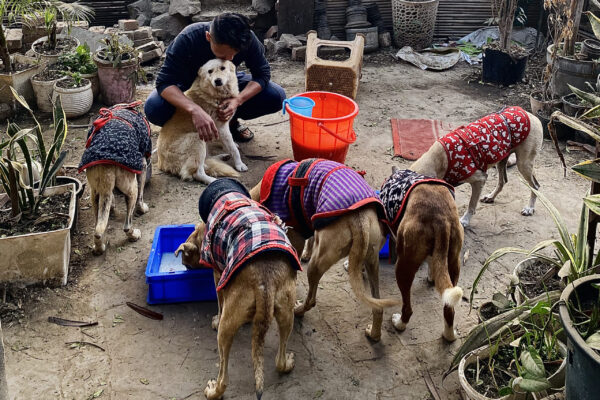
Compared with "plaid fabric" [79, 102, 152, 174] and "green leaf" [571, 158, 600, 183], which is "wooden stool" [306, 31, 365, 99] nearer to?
"plaid fabric" [79, 102, 152, 174]

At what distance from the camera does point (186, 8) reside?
8.68 metres

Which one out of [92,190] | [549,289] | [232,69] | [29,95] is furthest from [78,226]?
[549,289]

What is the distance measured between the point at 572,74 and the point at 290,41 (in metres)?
4.20

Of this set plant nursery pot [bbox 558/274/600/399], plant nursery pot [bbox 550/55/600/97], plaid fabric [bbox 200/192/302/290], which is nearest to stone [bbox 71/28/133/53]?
plaid fabric [bbox 200/192/302/290]

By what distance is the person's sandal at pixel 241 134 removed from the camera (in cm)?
607

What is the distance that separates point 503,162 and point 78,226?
380 centimetres

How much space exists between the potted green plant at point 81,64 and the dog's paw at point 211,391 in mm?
4674

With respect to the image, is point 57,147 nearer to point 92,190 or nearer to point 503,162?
point 92,190

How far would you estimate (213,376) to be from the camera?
328 cm

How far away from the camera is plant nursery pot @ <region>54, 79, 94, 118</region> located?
6.12 meters

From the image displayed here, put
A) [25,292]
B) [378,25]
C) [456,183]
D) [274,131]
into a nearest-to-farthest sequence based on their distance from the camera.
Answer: [25,292]
[456,183]
[274,131]
[378,25]

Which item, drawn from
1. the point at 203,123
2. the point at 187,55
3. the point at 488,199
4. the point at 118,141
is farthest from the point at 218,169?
the point at 488,199

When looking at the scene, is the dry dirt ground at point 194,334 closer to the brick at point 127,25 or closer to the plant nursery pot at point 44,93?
the plant nursery pot at point 44,93

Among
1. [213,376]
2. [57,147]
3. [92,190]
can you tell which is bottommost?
[213,376]
